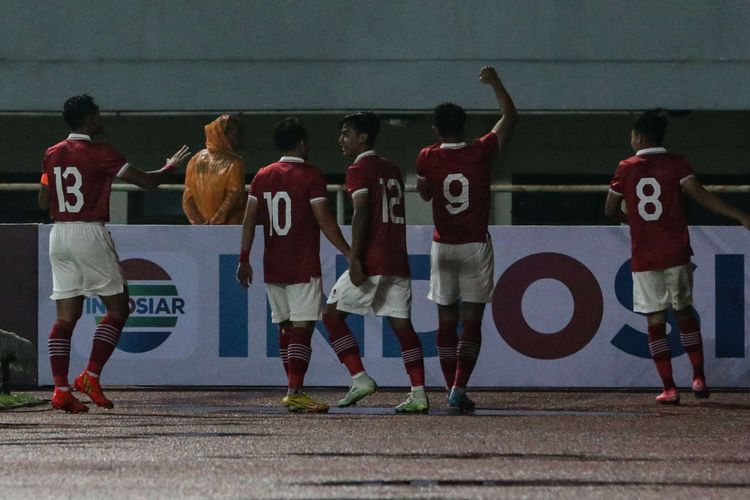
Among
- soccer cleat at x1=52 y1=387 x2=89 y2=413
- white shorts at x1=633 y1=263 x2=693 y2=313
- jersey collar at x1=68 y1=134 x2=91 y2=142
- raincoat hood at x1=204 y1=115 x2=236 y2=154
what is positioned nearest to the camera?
soccer cleat at x1=52 y1=387 x2=89 y2=413

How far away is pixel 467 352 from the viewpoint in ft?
39.1

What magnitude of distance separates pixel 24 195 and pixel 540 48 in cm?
732

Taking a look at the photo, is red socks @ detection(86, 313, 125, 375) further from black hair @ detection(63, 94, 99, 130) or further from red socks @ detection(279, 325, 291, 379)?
black hair @ detection(63, 94, 99, 130)

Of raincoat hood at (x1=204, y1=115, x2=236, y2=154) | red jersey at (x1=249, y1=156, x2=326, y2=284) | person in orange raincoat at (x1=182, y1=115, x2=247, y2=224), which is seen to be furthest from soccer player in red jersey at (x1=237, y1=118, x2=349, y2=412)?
raincoat hood at (x1=204, y1=115, x2=236, y2=154)

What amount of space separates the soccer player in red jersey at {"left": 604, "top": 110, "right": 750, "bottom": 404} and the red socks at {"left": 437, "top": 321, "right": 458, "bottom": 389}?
140 cm

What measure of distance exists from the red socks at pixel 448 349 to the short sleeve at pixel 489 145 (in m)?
1.15

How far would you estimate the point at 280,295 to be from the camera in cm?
1200

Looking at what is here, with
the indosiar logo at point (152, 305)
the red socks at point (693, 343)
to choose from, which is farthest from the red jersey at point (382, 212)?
the indosiar logo at point (152, 305)

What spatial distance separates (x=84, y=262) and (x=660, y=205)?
392 centimetres

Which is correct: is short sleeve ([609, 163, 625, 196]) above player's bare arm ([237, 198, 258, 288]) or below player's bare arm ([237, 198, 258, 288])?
above

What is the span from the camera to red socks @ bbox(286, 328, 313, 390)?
1176 cm

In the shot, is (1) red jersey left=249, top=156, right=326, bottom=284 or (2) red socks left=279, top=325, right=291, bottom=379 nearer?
(1) red jersey left=249, top=156, right=326, bottom=284

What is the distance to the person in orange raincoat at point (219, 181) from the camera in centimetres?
1472

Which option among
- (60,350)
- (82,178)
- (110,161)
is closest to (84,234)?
(82,178)
